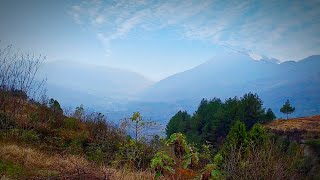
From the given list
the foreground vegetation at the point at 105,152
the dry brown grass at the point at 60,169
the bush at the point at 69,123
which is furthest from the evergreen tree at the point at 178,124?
the dry brown grass at the point at 60,169

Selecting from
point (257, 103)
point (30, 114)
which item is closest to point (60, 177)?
point (30, 114)

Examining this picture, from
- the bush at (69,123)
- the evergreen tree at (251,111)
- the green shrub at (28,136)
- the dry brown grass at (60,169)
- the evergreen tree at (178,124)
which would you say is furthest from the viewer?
the evergreen tree at (178,124)

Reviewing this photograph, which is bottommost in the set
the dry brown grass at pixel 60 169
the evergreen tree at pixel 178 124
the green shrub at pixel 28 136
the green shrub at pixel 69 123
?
the dry brown grass at pixel 60 169

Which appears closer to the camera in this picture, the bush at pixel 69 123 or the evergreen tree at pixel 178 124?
the bush at pixel 69 123

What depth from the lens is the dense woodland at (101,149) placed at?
17.0 feet

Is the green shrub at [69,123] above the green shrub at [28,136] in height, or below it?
above

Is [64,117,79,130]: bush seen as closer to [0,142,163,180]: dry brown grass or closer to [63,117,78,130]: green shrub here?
[63,117,78,130]: green shrub

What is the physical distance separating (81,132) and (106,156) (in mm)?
2994

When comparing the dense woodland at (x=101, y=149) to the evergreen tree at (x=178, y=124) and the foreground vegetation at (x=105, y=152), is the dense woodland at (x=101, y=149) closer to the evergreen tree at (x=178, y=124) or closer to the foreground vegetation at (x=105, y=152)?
the foreground vegetation at (x=105, y=152)

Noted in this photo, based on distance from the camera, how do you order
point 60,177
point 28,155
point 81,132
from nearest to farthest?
point 60,177 → point 28,155 → point 81,132

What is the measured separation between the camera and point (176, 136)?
5.04 meters

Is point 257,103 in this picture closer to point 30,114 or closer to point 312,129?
point 312,129

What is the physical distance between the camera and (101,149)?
10328 mm

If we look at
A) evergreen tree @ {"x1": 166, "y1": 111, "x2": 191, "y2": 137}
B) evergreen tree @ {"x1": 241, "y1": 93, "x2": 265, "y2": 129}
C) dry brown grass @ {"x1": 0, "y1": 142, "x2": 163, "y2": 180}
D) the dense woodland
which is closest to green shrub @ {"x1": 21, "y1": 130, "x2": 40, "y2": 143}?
the dense woodland
